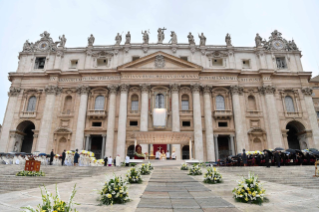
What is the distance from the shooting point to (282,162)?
18.7m

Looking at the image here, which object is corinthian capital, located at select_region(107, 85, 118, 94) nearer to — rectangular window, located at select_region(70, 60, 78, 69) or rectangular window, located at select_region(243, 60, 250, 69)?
rectangular window, located at select_region(70, 60, 78, 69)

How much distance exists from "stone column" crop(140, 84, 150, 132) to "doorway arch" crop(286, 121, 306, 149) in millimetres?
21569

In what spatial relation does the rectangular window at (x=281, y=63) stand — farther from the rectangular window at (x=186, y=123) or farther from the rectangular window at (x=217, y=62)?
the rectangular window at (x=186, y=123)

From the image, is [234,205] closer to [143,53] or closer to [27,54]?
[143,53]

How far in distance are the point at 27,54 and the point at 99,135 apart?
1971cm

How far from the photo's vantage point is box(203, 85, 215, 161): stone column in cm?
2967

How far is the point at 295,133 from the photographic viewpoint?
34.3m

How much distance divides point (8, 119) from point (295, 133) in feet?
148

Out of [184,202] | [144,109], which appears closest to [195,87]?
[144,109]

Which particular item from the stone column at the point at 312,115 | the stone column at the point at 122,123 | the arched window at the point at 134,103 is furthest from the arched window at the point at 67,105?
the stone column at the point at 312,115

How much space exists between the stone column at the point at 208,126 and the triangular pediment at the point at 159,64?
3956 mm

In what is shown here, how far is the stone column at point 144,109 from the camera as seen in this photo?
3038cm

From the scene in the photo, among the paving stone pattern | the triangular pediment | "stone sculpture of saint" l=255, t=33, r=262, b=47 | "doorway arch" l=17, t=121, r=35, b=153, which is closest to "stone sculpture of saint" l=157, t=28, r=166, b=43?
the triangular pediment

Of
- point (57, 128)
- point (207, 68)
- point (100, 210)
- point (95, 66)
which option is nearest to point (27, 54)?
point (95, 66)
